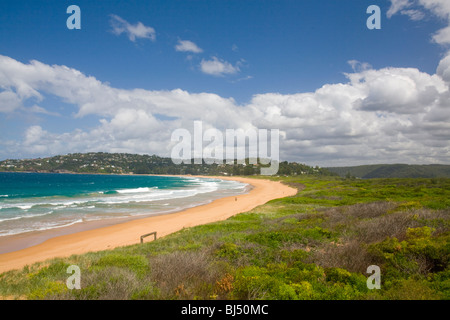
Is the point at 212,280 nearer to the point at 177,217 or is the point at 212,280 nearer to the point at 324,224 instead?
the point at 324,224

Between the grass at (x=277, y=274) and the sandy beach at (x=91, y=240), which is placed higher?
the grass at (x=277, y=274)

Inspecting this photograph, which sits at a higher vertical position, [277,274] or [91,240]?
[277,274]

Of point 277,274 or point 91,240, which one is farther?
point 91,240

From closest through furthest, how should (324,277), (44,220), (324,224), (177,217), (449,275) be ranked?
(449,275), (324,277), (324,224), (44,220), (177,217)

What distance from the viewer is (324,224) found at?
40.8ft

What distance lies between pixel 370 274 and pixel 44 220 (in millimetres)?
28335

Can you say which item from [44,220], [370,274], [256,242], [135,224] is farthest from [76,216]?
[370,274]

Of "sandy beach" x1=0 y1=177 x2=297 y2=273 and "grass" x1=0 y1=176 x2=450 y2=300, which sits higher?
"grass" x1=0 y1=176 x2=450 y2=300

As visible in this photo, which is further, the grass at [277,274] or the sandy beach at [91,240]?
the sandy beach at [91,240]

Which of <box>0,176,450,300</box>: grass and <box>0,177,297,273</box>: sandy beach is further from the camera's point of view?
<box>0,177,297,273</box>: sandy beach

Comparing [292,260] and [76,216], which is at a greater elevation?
[292,260]

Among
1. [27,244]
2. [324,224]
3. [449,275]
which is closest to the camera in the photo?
[449,275]

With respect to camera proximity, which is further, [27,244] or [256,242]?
[27,244]
